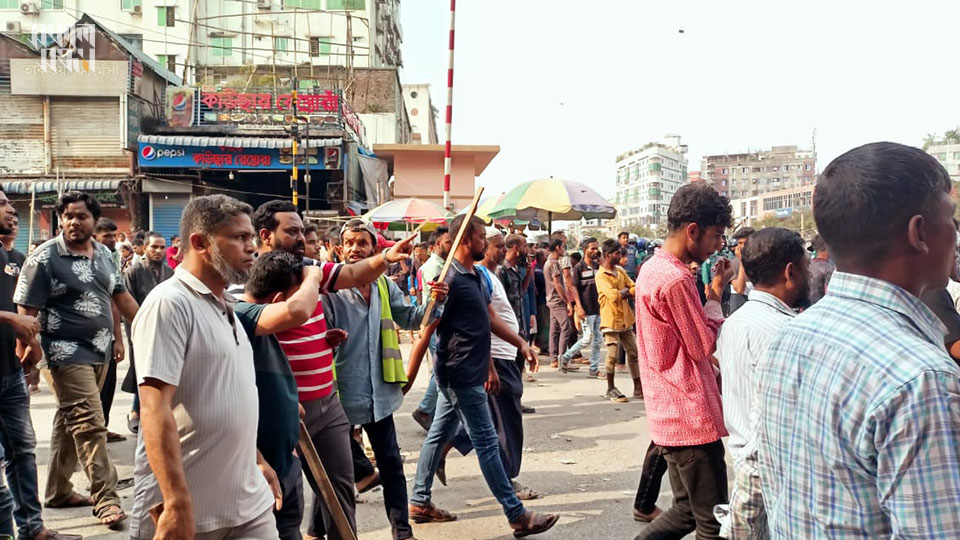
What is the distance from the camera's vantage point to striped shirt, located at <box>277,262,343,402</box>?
360 cm

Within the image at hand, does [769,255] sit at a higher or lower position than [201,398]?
higher

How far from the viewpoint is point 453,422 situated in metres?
4.94

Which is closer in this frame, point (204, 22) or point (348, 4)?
point (348, 4)

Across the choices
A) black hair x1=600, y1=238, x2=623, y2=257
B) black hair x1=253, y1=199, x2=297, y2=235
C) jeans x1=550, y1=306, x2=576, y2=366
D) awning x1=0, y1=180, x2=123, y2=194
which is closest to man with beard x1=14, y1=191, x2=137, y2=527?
black hair x1=253, y1=199, x2=297, y2=235

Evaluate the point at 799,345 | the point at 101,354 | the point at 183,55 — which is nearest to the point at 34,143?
the point at 183,55

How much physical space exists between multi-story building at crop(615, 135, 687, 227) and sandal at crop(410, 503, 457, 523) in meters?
123

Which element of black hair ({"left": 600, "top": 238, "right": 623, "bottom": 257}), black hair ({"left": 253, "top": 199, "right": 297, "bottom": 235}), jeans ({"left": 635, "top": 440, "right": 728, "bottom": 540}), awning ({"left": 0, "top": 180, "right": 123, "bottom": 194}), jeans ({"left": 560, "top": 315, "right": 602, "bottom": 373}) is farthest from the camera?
awning ({"left": 0, "top": 180, "right": 123, "bottom": 194})

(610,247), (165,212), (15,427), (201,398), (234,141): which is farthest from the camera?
(165,212)

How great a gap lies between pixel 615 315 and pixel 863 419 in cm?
785

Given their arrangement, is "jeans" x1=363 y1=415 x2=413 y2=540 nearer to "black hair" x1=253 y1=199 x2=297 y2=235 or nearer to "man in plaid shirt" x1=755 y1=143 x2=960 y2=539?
"black hair" x1=253 y1=199 x2=297 y2=235

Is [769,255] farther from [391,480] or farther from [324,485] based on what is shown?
[391,480]

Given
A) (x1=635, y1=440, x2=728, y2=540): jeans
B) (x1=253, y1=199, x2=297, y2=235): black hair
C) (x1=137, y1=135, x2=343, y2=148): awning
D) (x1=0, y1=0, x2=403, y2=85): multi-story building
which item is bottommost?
(x1=635, y1=440, x2=728, y2=540): jeans

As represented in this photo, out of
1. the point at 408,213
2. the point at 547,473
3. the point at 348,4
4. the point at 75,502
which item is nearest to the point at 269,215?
the point at 75,502

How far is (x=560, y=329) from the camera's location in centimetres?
1126
